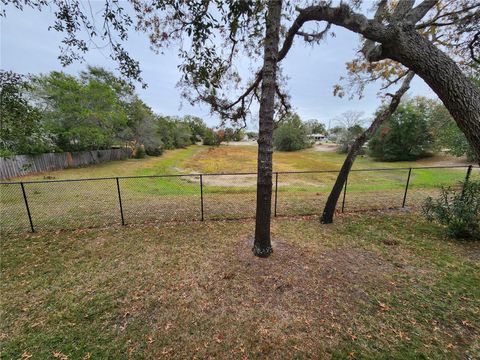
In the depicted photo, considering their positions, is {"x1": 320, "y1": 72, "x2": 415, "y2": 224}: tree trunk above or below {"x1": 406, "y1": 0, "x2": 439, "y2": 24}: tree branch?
below

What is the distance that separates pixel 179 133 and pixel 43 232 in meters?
36.9

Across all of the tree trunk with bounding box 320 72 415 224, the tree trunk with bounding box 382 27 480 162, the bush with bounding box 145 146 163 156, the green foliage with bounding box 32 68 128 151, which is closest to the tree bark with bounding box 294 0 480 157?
the tree trunk with bounding box 382 27 480 162

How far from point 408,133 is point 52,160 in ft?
112

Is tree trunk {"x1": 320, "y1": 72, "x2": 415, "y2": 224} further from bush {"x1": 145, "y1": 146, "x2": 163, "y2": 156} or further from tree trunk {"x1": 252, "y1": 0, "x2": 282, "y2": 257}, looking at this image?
bush {"x1": 145, "y1": 146, "x2": 163, "y2": 156}

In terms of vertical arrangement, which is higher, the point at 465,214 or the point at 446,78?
the point at 446,78

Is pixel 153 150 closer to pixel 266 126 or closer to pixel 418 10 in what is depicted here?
pixel 266 126

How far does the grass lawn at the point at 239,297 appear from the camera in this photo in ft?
7.66

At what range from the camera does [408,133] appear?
2306 cm

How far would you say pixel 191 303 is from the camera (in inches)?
117

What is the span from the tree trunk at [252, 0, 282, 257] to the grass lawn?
2.30 feet

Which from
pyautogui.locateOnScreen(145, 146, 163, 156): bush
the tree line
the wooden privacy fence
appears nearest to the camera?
the wooden privacy fence

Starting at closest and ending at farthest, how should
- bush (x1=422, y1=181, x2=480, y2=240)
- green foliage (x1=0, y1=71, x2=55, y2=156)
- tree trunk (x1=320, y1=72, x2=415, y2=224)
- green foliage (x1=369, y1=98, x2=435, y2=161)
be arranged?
green foliage (x1=0, y1=71, x2=55, y2=156) < bush (x1=422, y1=181, x2=480, y2=240) < tree trunk (x1=320, y1=72, x2=415, y2=224) < green foliage (x1=369, y1=98, x2=435, y2=161)

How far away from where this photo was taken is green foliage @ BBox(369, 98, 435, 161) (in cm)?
2264

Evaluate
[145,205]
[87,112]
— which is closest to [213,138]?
[145,205]
